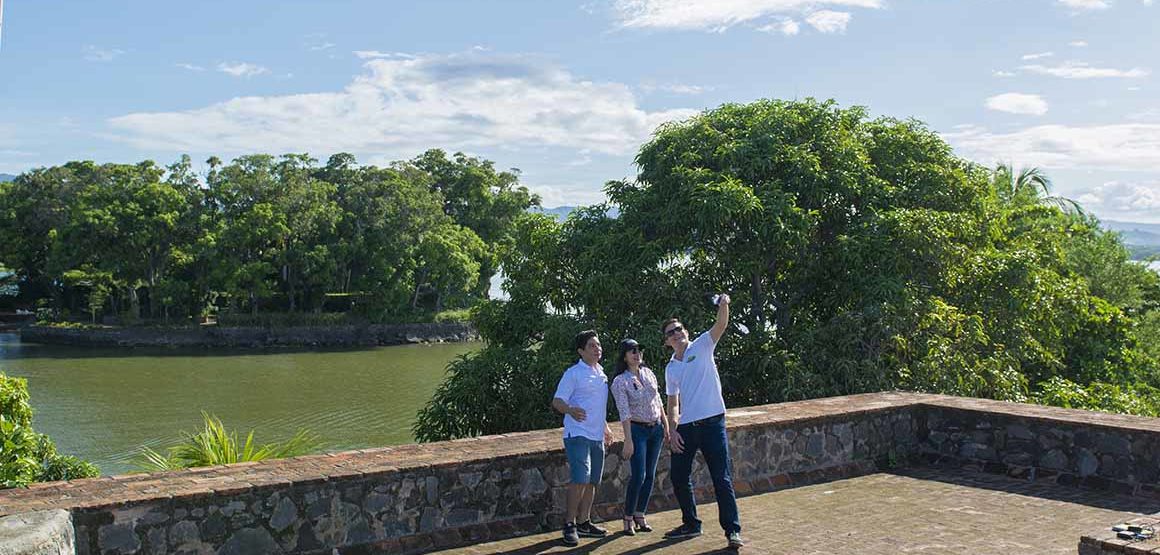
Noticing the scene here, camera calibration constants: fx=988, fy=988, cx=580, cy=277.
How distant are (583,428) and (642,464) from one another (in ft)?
1.58

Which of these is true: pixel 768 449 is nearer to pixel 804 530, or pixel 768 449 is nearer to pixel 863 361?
pixel 804 530

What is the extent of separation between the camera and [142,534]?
5.16 metres

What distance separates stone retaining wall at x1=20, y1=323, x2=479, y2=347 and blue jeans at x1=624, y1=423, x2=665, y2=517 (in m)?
49.3

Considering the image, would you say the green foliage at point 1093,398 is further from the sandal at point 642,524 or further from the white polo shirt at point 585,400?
the white polo shirt at point 585,400

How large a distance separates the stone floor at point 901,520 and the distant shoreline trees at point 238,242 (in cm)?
4126

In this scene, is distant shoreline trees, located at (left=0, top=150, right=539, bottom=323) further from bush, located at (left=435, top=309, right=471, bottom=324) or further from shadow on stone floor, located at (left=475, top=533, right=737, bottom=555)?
shadow on stone floor, located at (left=475, top=533, right=737, bottom=555)

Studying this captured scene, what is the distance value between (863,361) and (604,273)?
13.7 feet

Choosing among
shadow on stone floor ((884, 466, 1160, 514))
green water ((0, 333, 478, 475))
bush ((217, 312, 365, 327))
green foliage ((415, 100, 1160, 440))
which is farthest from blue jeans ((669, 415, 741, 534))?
bush ((217, 312, 365, 327))

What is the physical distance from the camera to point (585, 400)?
612 centimetres

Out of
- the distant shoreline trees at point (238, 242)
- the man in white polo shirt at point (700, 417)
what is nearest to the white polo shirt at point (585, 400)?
the man in white polo shirt at point (700, 417)

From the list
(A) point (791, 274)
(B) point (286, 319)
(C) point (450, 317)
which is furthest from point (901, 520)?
(C) point (450, 317)

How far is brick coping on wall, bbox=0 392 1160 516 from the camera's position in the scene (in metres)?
5.27

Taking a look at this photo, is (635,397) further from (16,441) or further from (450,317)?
(450,317)

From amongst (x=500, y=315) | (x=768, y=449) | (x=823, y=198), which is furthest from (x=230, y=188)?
(x=768, y=449)
